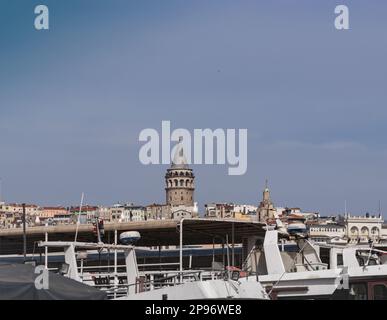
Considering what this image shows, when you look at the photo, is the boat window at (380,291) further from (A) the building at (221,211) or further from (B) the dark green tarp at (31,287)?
(A) the building at (221,211)

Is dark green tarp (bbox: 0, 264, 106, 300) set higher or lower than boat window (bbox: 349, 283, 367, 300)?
higher

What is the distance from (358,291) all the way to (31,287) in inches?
304

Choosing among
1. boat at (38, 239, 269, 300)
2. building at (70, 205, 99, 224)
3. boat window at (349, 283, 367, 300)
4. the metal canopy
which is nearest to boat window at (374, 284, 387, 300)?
boat window at (349, 283, 367, 300)

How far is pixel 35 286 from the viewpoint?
1491 cm

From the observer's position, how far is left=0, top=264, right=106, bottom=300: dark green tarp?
48.6 feet

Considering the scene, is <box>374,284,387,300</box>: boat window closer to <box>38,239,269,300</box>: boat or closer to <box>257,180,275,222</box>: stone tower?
<box>38,239,269,300</box>: boat

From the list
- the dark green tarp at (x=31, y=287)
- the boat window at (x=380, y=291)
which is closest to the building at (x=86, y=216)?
the dark green tarp at (x=31, y=287)

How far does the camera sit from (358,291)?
19.5 m

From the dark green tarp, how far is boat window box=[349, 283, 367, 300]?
634cm

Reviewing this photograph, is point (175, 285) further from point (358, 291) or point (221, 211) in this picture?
point (221, 211)
